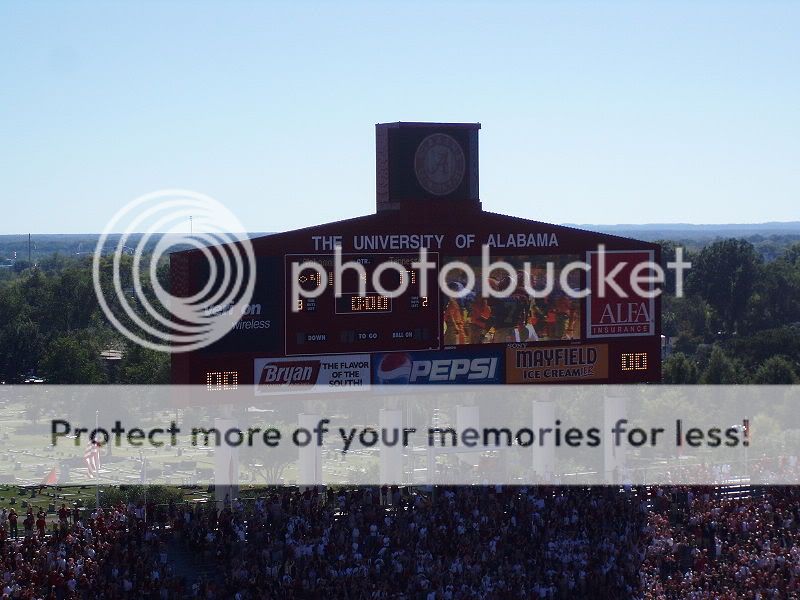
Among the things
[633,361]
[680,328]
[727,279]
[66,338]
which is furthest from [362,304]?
[727,279]

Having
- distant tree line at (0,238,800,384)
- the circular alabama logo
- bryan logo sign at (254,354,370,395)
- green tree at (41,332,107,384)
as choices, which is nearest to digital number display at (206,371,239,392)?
bryan logo sign at (254,354,370,395)

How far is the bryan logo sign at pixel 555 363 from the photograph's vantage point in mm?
30766

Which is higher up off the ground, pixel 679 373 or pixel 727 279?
pixel 727 279

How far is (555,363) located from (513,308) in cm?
169

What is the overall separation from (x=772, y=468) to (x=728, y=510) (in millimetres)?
5957

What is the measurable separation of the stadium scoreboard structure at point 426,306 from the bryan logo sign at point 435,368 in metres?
0.03

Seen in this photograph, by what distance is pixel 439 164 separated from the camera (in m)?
30.3

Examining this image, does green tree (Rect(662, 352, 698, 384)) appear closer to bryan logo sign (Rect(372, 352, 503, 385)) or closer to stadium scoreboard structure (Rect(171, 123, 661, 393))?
stadium scoreboard structure (Rect(171, 123, 661, 393))

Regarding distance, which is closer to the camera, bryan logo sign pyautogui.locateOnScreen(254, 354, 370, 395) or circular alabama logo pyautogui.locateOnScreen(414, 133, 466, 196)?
bryan logo sign pyautogui.locateOnScreen(254, 354, 370, 395)

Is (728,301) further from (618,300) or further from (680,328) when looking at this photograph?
(618,300)

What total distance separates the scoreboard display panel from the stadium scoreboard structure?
3 cm

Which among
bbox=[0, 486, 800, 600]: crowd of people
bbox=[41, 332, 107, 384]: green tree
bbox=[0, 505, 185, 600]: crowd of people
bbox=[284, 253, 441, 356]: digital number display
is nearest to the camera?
bbox=[0, 505, 185, 600]: crowd of people

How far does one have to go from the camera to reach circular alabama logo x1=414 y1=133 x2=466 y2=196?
30.1m

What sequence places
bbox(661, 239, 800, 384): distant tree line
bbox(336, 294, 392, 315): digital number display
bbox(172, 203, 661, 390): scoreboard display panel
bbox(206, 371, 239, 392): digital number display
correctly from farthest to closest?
bbox(661, 239, 800, 384): distant tree line, bbox(336, 294, 392, 315): digital number display, bbox(172, 203, 661, 390): scoreboard display panel, bbox(206, 371, 239, 392): digital number display
